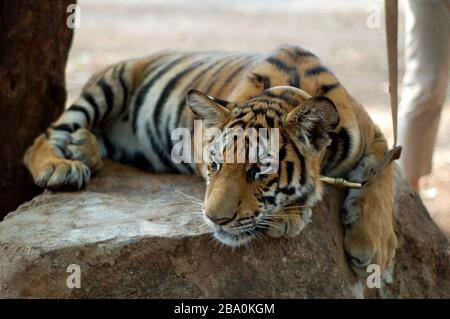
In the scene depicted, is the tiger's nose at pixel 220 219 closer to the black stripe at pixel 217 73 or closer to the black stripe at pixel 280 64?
the black stripe at pixel 280 64

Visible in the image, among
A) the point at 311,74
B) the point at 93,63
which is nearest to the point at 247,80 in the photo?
the point at 311,74

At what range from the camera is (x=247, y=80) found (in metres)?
3.39

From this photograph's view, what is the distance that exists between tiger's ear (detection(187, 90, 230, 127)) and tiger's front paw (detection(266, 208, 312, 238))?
0.42m

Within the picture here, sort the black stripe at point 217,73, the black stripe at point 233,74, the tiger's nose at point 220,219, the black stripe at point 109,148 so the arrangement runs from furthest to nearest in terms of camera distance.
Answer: the black stripe at point 109,148, the black stripe at point 217,73, the black stripe at point 233,74, the tiger's nose at point 220,219

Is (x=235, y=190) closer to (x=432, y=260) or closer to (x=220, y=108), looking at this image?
(x=220, y=108)

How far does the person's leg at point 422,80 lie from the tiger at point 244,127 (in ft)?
3.02

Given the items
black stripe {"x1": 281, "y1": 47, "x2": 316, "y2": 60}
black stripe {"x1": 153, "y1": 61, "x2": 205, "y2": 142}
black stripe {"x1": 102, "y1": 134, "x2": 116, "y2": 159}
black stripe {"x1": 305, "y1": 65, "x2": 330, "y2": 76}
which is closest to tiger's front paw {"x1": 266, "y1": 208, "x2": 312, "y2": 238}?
black stripe {"x1": 305, "y1": 65, "x2": 330, "y2": 76}

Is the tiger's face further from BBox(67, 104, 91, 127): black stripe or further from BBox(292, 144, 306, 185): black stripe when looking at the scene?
BBox(67, 104, 91, 127): black stripe

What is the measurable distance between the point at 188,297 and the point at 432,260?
4.38 feet

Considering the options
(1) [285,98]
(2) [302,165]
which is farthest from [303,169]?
(1) [285,98]

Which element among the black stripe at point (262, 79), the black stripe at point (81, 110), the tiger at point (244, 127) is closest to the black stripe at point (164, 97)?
the tiger at point (244, 127)

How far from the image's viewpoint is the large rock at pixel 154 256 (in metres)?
2.84

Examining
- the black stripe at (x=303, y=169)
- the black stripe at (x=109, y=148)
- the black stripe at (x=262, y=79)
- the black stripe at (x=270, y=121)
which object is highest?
the black stripe at (x=262, y=79)

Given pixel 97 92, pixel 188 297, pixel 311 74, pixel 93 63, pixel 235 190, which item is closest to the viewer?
pixel 235 190
